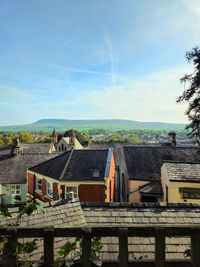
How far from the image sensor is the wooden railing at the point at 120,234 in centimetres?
253

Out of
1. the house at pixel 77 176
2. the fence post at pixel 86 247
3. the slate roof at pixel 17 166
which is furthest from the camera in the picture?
the slate roof at pixel 17 166

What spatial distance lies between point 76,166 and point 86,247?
2582 cm

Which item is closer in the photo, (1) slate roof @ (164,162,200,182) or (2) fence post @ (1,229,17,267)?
(2) fence post @ (1,229,17,267)

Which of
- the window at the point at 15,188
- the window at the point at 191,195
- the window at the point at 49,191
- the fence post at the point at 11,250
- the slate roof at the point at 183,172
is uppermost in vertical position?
the fence post at the point at 11,250

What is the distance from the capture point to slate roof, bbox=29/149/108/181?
26688mm

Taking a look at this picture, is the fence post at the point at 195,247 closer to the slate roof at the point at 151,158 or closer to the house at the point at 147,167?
the house at the point at 147,167

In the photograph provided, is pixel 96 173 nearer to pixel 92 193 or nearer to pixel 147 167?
pixel 92 193

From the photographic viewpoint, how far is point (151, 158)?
30.1 metres

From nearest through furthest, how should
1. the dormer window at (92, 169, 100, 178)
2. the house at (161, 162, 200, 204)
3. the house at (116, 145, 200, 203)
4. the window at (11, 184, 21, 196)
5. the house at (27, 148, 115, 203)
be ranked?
the house at (161, 162, 200, 204)
the house at (116, 145, 200, 203)
the house at (27, 148, 115, 203)
the dormer window at (92, 169, 100, 178)
the window at (11, 184, 21, 196)

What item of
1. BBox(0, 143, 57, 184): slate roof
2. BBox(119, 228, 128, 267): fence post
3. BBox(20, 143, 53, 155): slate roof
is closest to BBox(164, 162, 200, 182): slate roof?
BBox(119, 228, 128, 267): fence post

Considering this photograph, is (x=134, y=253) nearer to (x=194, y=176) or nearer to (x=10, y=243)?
(x=10, y=243)

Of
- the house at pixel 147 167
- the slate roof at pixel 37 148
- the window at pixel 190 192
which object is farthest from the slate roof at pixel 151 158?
the slate roof at pixel 37 148

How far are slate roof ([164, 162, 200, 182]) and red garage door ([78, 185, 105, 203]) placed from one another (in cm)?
694

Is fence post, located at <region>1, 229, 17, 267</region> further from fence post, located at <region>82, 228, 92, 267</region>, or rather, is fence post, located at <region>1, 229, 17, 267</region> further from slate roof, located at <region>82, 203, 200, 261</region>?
slate roof, located at <region>82, 203, 200, 261</region>
